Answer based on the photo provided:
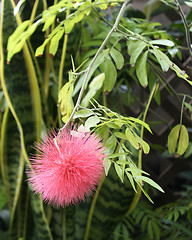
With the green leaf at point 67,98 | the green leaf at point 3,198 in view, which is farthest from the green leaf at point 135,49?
the green leaf at point 3,198

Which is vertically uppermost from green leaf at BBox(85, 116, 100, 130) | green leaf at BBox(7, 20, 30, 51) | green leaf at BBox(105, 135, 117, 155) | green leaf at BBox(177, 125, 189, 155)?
green leaf at BBox(7, 20, 30, 51)

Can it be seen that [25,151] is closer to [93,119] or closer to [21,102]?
[21,102]

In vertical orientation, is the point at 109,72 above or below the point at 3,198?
above

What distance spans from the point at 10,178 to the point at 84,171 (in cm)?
51

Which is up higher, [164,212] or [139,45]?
[139,45]

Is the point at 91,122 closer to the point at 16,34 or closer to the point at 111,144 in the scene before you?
the point at 111,144

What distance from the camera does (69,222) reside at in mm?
713

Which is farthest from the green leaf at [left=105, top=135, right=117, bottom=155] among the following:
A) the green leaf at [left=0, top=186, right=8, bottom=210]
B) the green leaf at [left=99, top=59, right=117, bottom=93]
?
the green leaf at [left=0, top=186, right=8, bottom=210]

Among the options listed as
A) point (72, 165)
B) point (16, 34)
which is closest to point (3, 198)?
point (16, 34)

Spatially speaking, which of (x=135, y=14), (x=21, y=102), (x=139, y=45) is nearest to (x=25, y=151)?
(x=21, y=102)

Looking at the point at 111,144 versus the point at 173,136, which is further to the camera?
the point at 173,136

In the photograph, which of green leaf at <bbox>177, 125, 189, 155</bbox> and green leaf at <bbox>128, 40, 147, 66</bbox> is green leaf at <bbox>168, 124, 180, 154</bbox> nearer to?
green leaf at <bbox>177, 125, 189, 155</bbox>

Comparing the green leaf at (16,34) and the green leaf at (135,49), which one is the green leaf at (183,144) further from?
the green leaf at (16,34)

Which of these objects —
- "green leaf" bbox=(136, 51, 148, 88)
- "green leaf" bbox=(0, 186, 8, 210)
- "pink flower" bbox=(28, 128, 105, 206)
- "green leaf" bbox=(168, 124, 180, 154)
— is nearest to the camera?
"pink flower" bbox=(28, 128, 105, 206)
